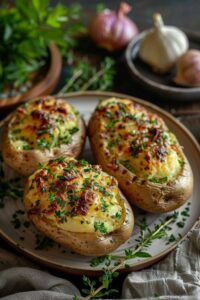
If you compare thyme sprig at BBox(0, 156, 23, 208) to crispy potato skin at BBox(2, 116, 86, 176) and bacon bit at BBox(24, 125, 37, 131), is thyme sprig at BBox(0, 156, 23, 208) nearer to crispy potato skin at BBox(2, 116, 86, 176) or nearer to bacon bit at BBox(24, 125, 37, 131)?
crispy potato skin at BBox(2, 116, 86, 176)

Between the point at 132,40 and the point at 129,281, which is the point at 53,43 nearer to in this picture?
the point at 132,40

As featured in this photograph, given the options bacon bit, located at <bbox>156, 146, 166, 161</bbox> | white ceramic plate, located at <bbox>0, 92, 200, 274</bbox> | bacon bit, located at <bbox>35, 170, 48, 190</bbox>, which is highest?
bacon bit, located at <bbox>35, 170, 48, 190</bbox>

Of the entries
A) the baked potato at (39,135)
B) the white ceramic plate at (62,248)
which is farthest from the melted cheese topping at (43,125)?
the white ceramic plate at (62,248)

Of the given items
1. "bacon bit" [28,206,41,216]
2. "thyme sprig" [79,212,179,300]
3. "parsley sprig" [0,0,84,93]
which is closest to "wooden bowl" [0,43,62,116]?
"parsley sprig" [0,0,84,93]

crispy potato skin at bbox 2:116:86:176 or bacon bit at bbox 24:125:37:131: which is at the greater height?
bacon bit at bbox 24:125:37:131

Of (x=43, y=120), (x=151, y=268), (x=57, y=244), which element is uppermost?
(x=43, y=120)

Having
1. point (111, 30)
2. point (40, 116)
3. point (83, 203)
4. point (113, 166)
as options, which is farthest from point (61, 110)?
point (111, 30)

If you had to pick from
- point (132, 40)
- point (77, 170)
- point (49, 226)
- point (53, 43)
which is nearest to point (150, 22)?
point (132, 40)
